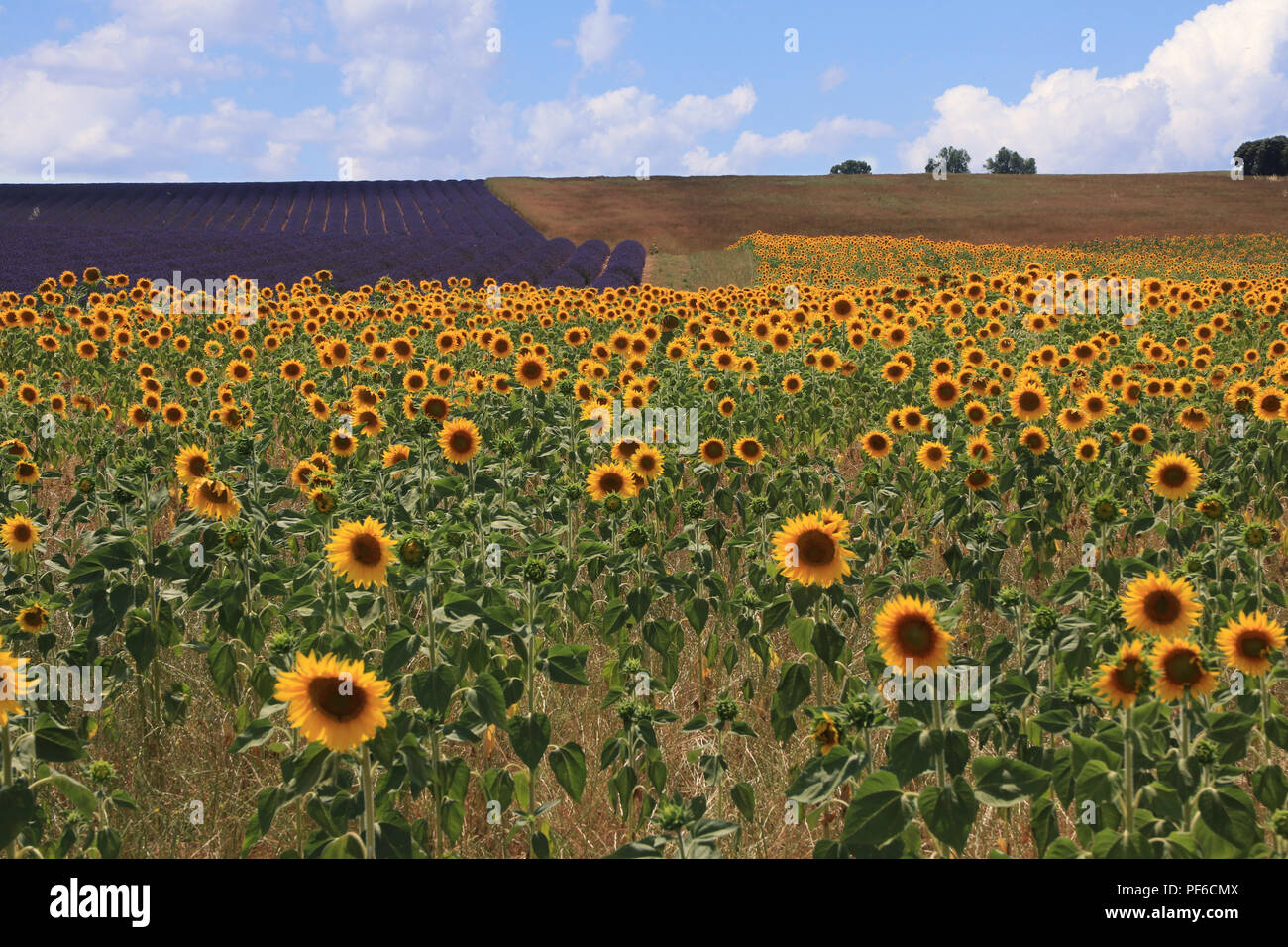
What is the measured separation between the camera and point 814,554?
151 inches

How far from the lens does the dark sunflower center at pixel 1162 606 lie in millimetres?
3314

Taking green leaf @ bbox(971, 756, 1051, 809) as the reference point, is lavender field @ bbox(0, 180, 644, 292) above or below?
above

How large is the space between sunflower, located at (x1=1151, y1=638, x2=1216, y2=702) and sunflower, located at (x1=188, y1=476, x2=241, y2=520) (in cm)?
432

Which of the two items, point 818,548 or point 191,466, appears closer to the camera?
point 818,548

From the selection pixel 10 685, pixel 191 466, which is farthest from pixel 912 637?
pixel 191 466

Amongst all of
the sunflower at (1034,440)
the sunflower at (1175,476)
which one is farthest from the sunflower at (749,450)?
the sunflower at (1175,476)

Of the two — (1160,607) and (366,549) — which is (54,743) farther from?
(1160,607)

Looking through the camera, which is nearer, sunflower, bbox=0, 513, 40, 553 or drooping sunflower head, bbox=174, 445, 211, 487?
sunflower, bbox=0, 513, 40, 553

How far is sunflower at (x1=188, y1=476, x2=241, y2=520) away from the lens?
4.83 metres

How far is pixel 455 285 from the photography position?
19.2 metres

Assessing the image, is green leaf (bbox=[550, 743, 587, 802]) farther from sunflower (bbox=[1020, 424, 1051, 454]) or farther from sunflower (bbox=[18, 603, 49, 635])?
sunflower (bbox=[1020, 424, 1051, 454])

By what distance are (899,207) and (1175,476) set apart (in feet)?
212

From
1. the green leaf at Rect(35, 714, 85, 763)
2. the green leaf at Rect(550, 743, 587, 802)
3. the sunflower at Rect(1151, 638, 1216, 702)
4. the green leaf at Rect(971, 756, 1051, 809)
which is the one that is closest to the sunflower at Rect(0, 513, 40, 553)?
the green leaf at Rect(35, 714, 85, 763)
